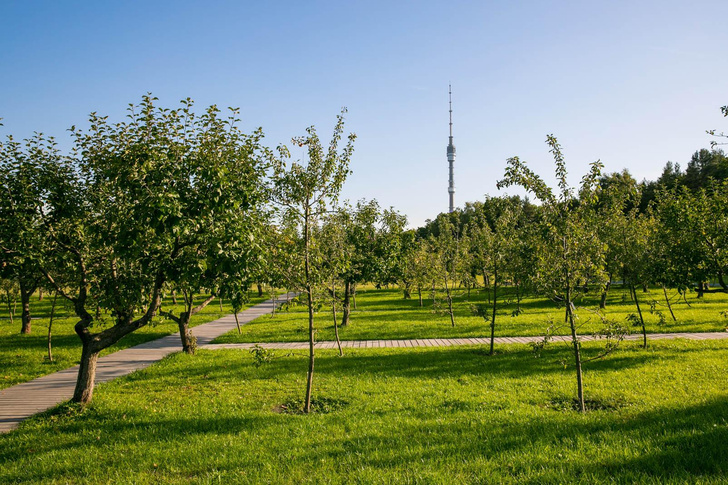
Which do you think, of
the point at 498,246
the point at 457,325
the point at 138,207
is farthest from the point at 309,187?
the point at 457,325

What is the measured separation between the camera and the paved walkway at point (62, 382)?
9.02 meters

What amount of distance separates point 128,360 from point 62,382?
3034mm

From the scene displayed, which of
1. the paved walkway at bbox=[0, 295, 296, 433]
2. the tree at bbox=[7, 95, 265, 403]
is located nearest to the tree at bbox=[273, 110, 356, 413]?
the tree at bbox=[7, 95, 265, 403]

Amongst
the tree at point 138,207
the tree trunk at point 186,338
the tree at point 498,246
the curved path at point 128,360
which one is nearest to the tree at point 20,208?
the tree at point 138,207

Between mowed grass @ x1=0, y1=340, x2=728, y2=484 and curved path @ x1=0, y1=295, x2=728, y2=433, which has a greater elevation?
mowed grass @ x1=0, y1=340, x2=728, y2=484

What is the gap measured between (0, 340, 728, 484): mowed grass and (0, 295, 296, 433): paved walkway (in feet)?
2.69

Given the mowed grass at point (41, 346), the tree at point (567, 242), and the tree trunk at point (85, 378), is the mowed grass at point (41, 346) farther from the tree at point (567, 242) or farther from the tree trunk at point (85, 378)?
the tree at point (567, 242)

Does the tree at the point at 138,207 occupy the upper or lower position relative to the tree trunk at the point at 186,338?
upper

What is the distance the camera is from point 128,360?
14586mm

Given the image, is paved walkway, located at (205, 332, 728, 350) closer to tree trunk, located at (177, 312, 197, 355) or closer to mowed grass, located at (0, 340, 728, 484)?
tree trunk, located at (177, 312, 197, 355)

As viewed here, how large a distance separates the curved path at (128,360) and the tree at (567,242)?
606 centimetres

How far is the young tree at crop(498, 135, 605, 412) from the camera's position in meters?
7.74

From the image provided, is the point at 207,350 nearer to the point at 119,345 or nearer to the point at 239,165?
the point at 119,345

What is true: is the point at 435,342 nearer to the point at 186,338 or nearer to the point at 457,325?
the point at 457,325
